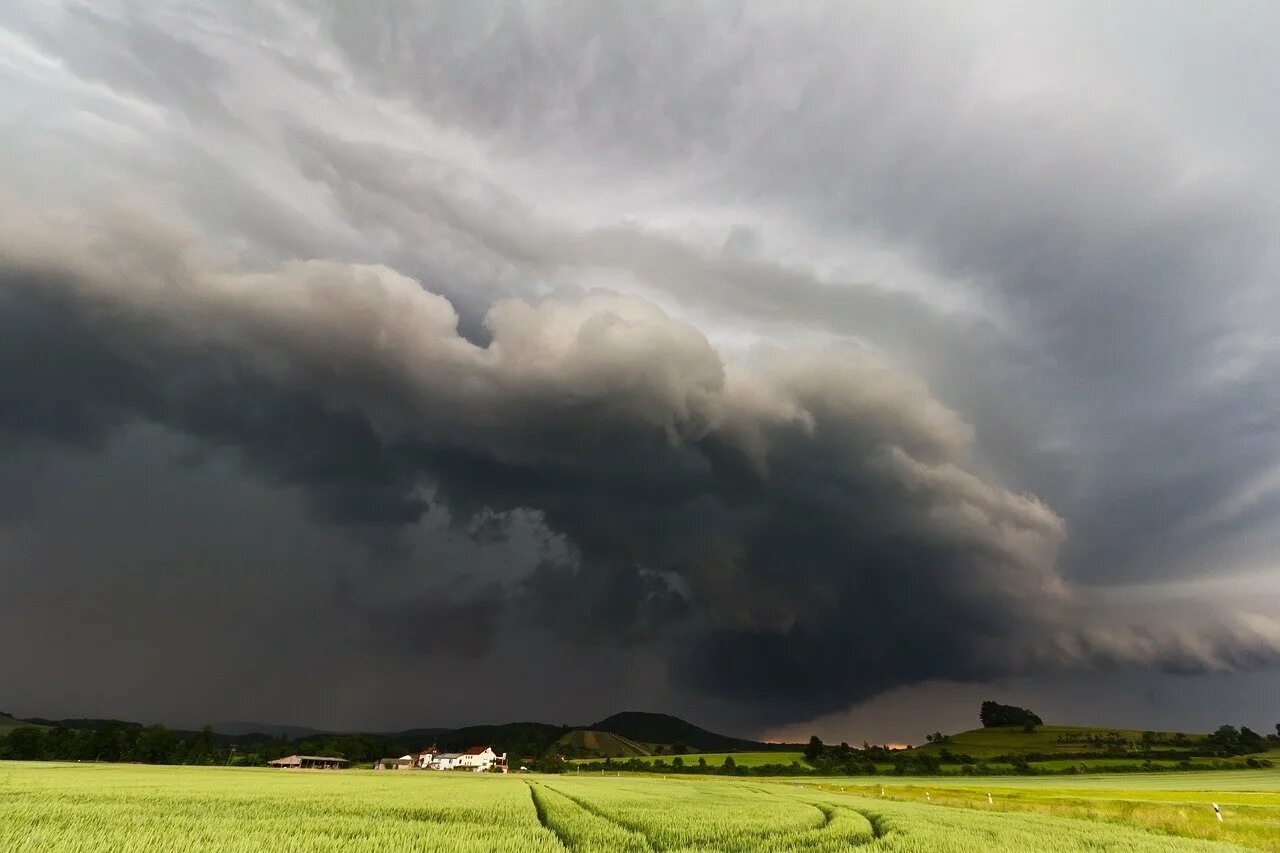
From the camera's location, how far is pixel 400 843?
47.2ft

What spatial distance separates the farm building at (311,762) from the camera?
15050 cm

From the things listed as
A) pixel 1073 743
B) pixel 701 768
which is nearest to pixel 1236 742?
pixel 1073 743

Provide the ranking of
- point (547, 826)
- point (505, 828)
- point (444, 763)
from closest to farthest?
1. point (505, 828)
2. point (547, 826)
3. point (444, 763)

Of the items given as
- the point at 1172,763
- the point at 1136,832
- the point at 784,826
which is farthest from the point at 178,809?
the point at 1172,763

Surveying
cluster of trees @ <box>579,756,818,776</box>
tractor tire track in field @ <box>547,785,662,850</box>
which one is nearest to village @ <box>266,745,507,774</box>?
cluster of trees @ <box>579,756,818,776</box>

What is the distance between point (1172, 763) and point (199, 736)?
241727 mm

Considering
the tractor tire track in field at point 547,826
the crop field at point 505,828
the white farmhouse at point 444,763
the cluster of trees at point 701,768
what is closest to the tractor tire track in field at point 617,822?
the crop field at point 505,828

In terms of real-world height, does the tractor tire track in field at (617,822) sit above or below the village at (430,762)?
above

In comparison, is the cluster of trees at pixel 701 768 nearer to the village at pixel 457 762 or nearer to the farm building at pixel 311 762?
the village at pixel 457 762

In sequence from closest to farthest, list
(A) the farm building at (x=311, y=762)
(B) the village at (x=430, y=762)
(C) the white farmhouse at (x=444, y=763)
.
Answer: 1. (A) the farm building at (x=311, y=762)
2. (B) the village at (x=430, y=762)
3. (C) the white farmhouse at (x=444, y=763)

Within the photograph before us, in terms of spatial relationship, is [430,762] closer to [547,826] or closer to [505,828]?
[547,826]

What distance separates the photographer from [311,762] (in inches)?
6506

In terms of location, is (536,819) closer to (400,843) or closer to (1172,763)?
(400,843)

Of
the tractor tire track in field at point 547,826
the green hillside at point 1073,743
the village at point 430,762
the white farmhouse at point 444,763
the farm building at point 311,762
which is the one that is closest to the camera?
the tractor tire track in field at point 547,826
